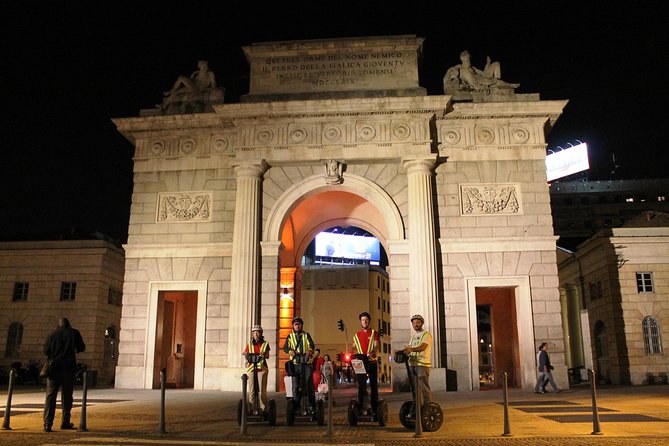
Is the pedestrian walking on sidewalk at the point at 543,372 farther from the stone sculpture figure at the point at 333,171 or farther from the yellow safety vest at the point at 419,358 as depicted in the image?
the yellow safety vest at the point at 419,358

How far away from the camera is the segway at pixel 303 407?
416 inches

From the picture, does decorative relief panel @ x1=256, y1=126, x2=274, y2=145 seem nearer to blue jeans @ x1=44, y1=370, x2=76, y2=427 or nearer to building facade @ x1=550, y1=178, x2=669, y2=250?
blue jeans @ x1=44, y1=370, x2=76, y2=427

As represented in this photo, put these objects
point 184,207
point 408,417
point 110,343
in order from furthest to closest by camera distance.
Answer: point 110,343 < point 184,207 < point 408,417

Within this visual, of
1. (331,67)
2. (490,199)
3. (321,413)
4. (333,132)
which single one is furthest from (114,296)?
(321,413)

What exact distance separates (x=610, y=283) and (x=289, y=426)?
75.3 feet

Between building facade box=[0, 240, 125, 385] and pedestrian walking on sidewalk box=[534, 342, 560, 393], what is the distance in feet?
79.5

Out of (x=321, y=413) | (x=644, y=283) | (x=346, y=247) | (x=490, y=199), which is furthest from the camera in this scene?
(x=346, y=247)

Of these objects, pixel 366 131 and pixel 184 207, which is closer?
pixel 366 131

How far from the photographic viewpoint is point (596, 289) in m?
30.8

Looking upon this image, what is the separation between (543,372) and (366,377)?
9490mm

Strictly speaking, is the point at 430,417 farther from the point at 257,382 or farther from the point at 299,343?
the point at 257,382

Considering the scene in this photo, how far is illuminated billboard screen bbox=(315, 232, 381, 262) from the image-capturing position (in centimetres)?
6994

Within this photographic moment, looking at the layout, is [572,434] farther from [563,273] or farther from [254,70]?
[563,273]

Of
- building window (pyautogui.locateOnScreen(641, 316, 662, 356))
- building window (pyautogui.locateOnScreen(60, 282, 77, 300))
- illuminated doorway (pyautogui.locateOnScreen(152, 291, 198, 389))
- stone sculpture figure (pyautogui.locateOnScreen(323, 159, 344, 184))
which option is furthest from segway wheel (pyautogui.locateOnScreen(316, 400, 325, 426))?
building window (pyautogui.locateOnScreen(60, 282, 77, 300))
